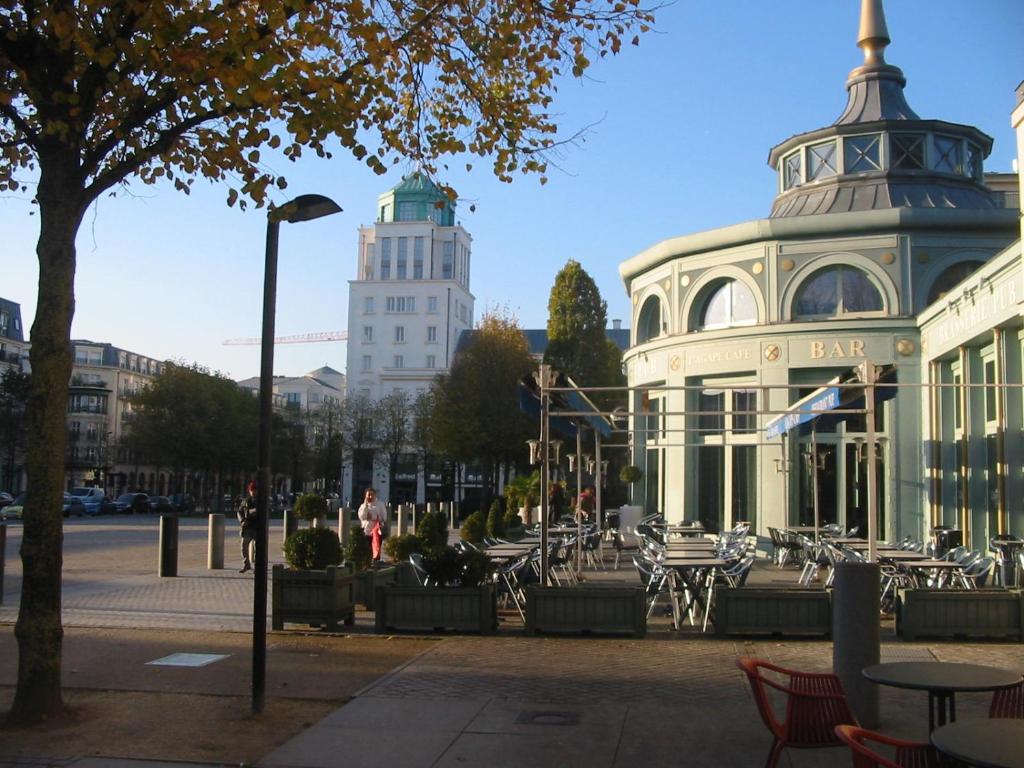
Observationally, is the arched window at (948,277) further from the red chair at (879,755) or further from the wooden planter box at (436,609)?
the red chair at (879,755)

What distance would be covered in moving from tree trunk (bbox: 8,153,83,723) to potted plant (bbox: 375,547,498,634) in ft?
14.8

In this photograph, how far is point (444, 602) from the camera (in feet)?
38.5

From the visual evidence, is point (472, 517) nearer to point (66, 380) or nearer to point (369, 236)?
point (66, 380)

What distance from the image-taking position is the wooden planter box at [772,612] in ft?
36.8

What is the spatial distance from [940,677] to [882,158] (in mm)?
23308

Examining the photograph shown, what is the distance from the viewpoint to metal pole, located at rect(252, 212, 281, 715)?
8000 millimetres

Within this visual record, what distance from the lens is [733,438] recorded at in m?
25.7

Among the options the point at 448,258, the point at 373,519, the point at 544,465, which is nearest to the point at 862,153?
the point at 373,519

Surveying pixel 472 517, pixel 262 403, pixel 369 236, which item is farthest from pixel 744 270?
pixel 369 236

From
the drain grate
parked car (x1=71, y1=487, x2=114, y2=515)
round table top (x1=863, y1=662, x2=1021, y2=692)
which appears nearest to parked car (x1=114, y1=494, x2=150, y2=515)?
parked car (x1=71, y1=487, x2=114, y2=515)

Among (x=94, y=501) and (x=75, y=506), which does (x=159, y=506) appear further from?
(x=75, y=506)

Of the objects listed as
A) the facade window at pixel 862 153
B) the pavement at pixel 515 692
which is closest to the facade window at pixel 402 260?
the facade window at pixel 862 153

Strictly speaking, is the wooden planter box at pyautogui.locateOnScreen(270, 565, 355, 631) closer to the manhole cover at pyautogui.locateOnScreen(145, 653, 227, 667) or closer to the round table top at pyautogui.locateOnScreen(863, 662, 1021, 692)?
the manhole cover at pyautogui.locateOnScreen(145, 653, 227, 667)

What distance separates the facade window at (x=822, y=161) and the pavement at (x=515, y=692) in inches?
710
